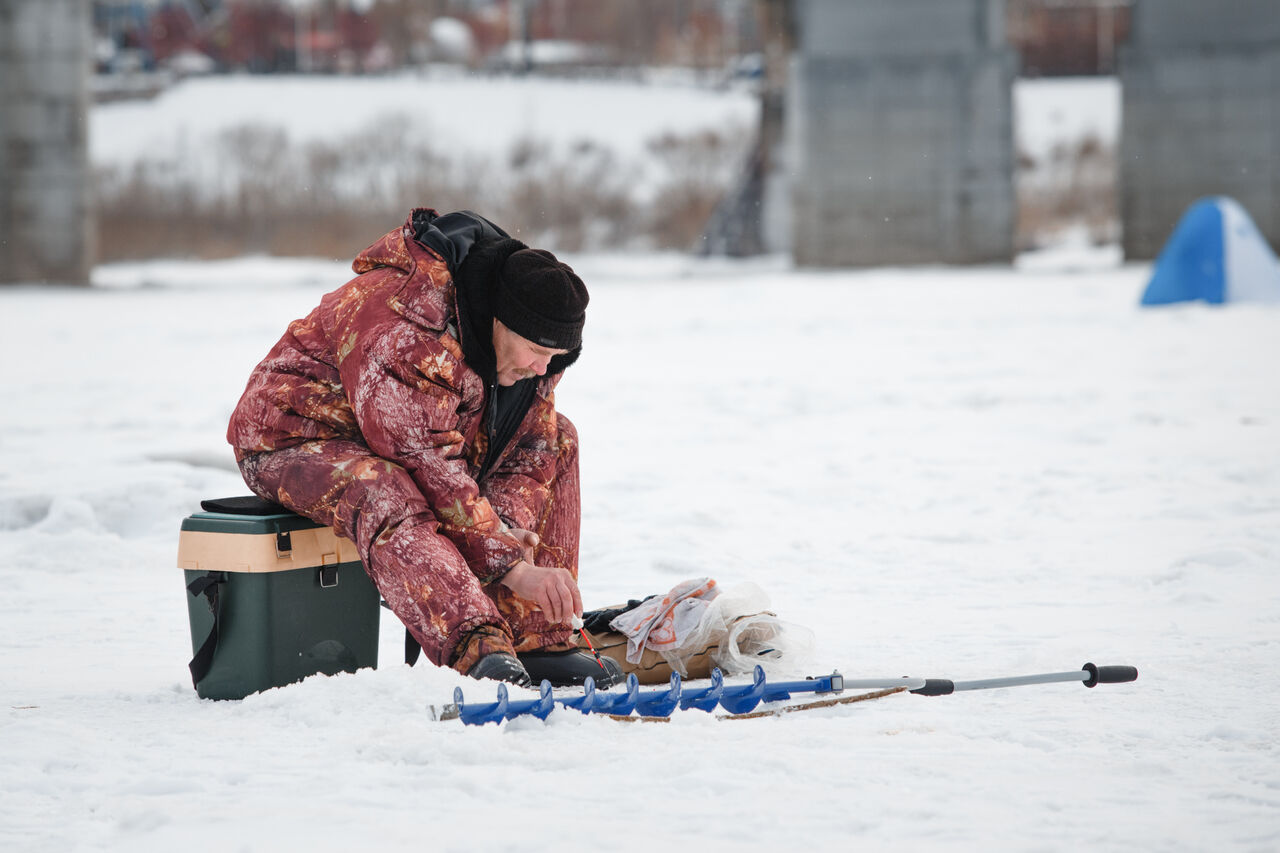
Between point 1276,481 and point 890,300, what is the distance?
965cm

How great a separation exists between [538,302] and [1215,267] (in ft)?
33.8

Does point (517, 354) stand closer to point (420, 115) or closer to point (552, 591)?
point (552, 591)

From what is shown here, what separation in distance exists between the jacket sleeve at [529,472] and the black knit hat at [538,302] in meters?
0.31

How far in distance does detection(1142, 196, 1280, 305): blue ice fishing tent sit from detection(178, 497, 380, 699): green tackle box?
1029cm

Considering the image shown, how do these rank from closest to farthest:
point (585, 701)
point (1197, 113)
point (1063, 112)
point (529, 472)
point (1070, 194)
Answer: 1. point (585, 701)
2. point (529, 472)
3. point (1197, 113)
4. point (1070, 194)
5. point (1063, 112)

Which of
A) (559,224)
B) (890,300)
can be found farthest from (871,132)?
(559,224)

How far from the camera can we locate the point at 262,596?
267cm

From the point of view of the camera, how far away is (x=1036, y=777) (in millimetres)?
2236

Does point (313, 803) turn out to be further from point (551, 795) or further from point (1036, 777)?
point (1036, 777)

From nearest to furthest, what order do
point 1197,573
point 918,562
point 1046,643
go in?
point 1046,643
point 1197,573
point 918,562

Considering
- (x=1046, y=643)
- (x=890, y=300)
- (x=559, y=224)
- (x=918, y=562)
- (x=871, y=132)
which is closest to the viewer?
(x=1046, y=643)

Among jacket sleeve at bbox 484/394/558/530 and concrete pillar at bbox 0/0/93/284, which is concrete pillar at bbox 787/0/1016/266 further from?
jacket sleeve at bbox 484/394/558/530

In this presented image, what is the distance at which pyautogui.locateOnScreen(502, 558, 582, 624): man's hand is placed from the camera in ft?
8.68

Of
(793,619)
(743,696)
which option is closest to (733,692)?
(743,696)
